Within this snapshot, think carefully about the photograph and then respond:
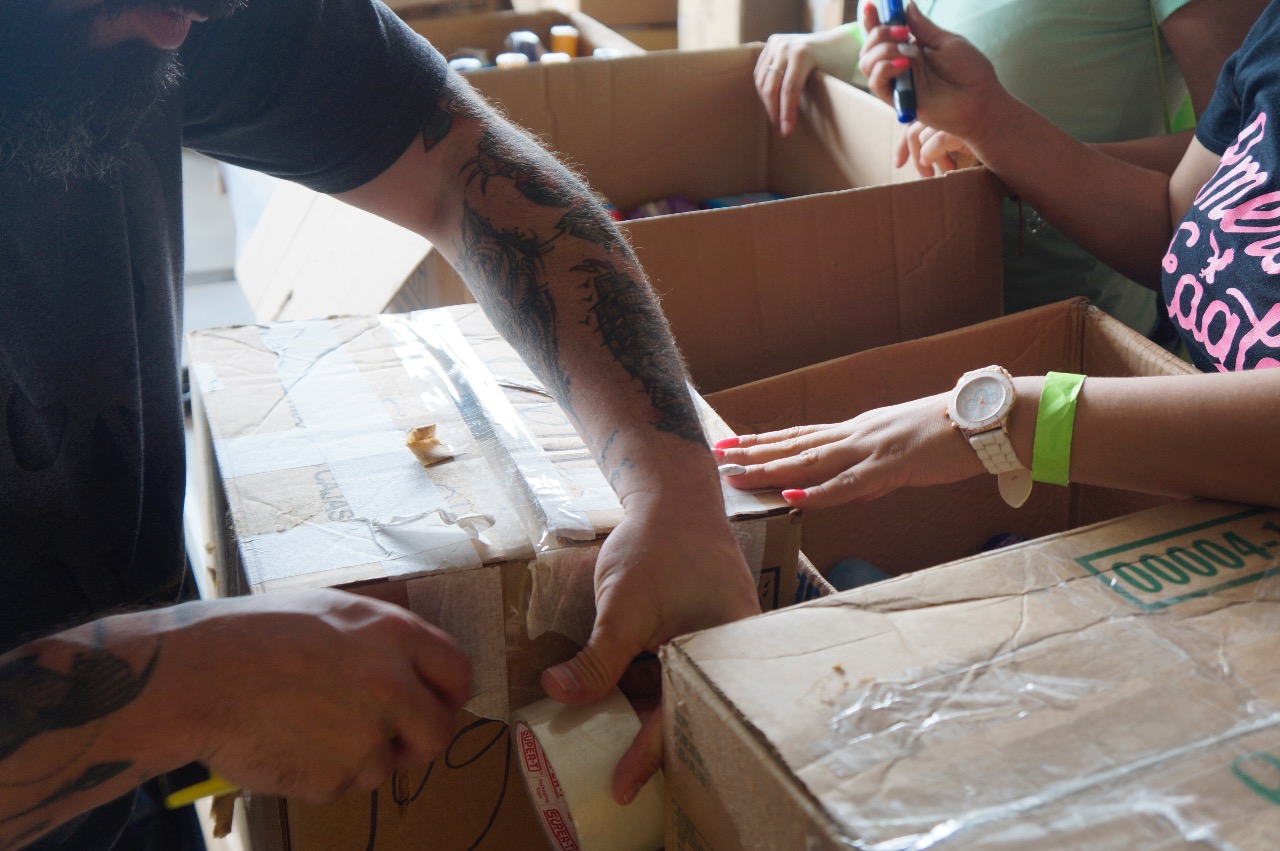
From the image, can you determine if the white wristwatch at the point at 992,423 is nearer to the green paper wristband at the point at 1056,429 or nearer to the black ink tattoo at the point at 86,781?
the green paper wristband at the point at 1056,429

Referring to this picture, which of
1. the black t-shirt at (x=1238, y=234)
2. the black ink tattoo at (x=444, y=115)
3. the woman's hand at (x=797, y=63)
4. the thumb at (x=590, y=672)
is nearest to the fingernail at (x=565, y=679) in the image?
the thumb at (x=590, y=672)

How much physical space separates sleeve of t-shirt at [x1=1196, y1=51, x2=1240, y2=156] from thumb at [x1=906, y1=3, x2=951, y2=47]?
29 cm

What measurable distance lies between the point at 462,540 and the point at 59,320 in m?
0.31

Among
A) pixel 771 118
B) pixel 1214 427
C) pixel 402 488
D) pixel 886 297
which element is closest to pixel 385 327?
pixel 402 488

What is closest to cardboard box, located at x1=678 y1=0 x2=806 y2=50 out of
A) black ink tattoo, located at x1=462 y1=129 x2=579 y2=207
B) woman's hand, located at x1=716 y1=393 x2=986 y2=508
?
black ink tattoo, located at x1=462 y1=129 x2=579 y2=207

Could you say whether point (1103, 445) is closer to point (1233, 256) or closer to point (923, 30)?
point (1233, 256)

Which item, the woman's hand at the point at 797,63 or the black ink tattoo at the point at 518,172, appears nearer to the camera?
the black ink tattoo at the point at 518,172

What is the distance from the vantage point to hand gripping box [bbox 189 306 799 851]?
0.60 meters

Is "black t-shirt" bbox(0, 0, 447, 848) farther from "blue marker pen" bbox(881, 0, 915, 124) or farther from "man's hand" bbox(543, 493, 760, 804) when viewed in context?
"blue marker pen" bbox(881, 0, 915, 124)

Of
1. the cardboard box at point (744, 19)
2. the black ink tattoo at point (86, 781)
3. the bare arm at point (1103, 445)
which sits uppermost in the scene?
the cardboard box at point (744, 19)

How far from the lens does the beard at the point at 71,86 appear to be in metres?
0.59

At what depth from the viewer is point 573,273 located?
752 millimetres

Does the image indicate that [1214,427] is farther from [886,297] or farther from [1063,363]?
[886,297]

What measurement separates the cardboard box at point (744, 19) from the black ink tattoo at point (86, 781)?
156 centimetres
